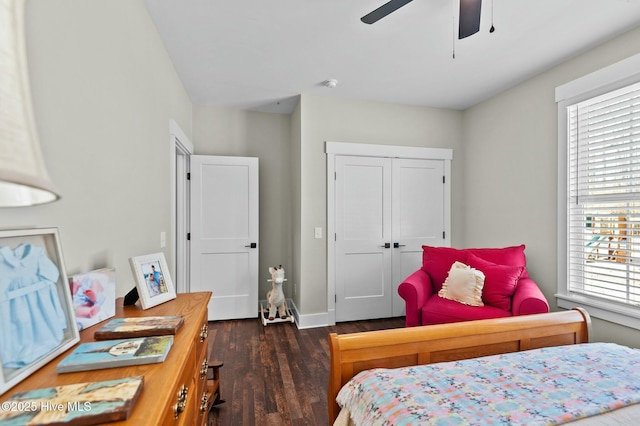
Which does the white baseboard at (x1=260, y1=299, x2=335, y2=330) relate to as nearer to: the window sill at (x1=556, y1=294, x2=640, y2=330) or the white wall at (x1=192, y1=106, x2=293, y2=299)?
the white wall at (x1=192, y1=106, x2=293, y2=299)

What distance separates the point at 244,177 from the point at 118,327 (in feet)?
9.09

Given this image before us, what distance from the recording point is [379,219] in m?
3.64

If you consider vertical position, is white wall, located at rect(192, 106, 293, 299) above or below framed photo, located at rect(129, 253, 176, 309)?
above

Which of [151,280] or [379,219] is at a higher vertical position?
[379,219]

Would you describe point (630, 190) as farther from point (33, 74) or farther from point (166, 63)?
point (166, 63)

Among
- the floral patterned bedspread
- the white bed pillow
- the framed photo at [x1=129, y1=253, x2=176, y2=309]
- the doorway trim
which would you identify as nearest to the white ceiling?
the doorway trim

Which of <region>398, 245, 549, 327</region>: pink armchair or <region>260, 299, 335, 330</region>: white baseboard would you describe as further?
<region>260, 299, 335, 330</region>: white baseboard

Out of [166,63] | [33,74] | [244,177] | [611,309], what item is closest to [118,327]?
[33,74]

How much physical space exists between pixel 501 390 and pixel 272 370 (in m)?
1.81

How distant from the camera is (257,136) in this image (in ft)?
13.0

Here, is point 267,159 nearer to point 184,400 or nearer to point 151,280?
point 151,280

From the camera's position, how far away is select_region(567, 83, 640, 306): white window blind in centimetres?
223

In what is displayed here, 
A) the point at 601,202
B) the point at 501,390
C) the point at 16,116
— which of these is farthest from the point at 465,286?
the point at 16,116

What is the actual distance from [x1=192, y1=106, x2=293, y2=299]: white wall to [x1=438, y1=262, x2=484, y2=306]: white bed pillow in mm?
2020
